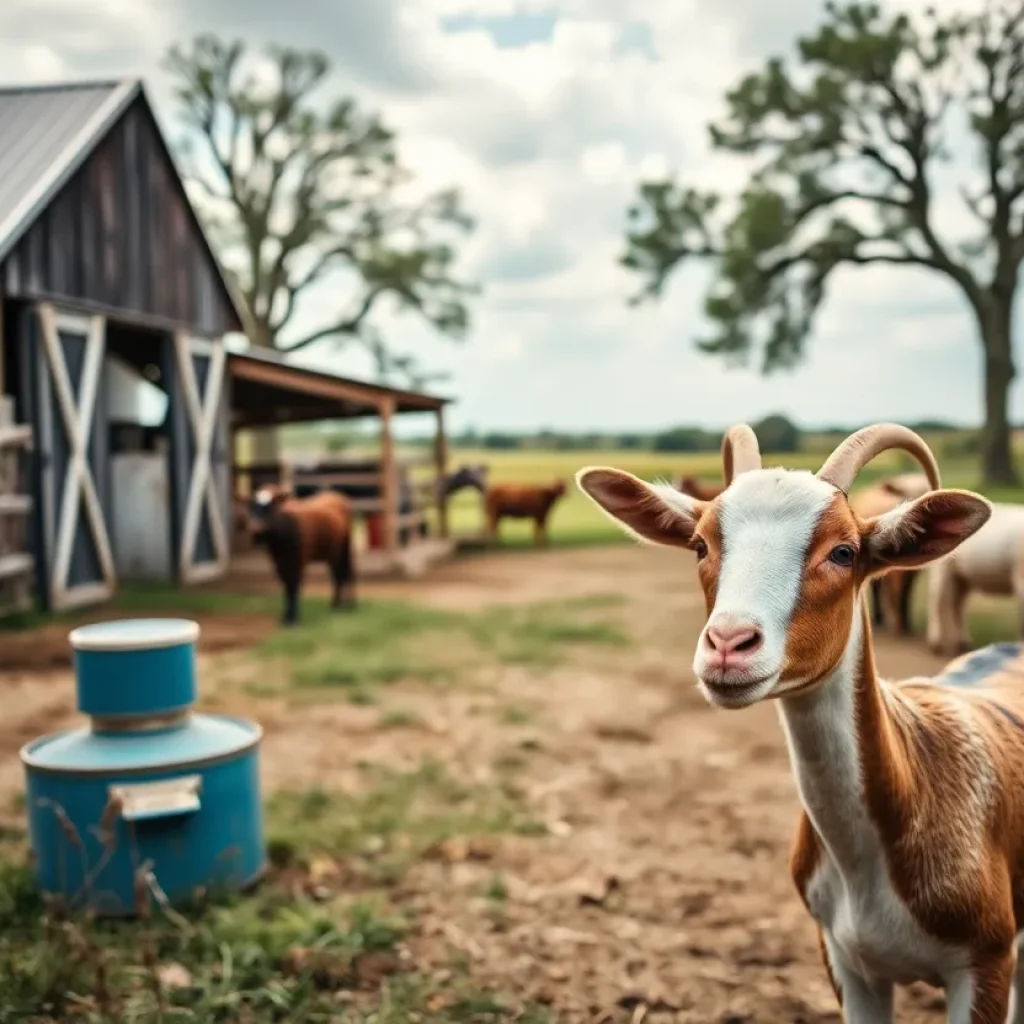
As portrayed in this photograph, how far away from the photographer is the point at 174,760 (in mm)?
4023

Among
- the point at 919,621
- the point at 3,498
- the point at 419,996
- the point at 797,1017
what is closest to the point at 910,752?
the point at 797,1017

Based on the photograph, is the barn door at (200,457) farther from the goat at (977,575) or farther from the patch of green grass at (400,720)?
the goat at (977,575)

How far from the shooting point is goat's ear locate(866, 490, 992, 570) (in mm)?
2301

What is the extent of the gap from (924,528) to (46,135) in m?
12.8

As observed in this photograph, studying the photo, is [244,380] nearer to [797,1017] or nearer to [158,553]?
[158,553]

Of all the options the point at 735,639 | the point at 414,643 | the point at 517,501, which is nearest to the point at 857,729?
the point at 735,639

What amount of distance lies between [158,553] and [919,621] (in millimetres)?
9597

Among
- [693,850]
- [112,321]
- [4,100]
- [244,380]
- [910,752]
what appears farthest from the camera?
[244,380]

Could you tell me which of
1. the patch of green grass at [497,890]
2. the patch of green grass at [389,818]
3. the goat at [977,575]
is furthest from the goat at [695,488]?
the patch of green grass at [497,890]

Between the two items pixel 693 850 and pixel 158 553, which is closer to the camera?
pixel 693 850

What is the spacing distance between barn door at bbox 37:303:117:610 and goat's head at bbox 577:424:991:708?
1036cm

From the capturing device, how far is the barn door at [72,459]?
452 inches

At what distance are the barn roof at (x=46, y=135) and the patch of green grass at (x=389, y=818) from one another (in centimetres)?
746

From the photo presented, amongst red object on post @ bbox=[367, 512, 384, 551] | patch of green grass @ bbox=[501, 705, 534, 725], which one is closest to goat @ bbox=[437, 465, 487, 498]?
red object on post @ bbox=[367, 512, 384, 551]
